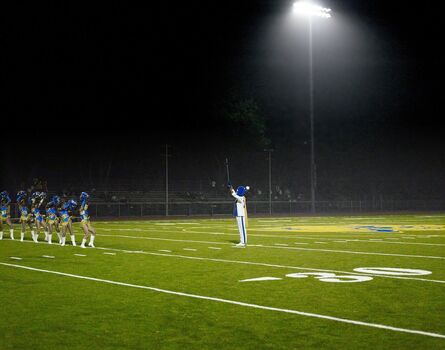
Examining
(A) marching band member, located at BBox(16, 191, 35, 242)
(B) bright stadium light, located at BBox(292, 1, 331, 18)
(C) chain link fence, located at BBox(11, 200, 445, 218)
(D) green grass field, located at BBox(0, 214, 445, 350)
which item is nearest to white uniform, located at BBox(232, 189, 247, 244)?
(D) green grass field, located at BBox(0, 214, 445, 350)

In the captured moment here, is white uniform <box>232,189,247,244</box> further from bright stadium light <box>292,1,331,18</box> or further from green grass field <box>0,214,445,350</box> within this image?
Result: bright stadium light <box>292,1,331,18</box>

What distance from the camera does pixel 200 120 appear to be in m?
51.9

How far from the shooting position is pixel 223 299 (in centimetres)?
945

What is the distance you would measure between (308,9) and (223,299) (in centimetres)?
Result: 3715

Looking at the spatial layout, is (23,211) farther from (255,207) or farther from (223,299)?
(255,207)

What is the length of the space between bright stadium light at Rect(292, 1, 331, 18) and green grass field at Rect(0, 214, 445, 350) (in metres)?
28.4

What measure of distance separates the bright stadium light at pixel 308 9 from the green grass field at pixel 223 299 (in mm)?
28363

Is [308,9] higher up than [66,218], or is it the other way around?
[308,9]

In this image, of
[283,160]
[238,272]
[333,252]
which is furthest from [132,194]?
[238,272]

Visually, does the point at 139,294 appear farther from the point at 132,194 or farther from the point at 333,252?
the point at 132,194

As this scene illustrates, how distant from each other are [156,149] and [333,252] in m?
39.8

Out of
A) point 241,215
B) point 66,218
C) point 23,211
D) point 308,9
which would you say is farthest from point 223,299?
point 308,9

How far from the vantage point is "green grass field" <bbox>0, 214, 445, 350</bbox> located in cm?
704

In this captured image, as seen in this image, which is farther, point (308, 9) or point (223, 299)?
point (308, 9)
